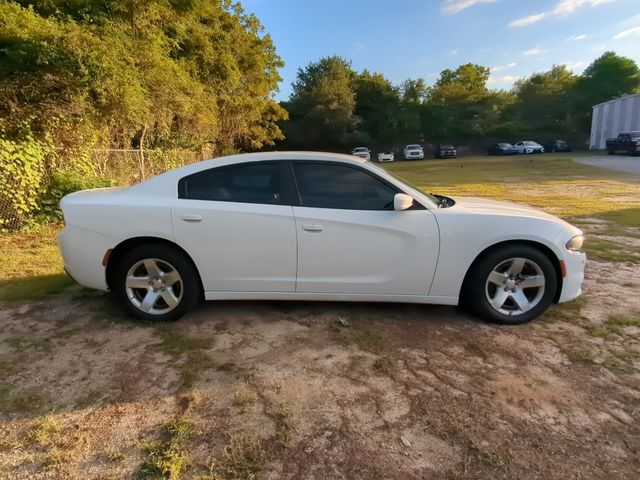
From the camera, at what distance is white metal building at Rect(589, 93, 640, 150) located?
38.2 metres

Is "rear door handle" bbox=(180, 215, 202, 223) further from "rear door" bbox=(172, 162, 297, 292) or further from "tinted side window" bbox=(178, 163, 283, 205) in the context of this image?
"tinted side window" bbox=(178, 163, 283, 205)

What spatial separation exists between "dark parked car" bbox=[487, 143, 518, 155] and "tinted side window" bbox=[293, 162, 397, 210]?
4581cm

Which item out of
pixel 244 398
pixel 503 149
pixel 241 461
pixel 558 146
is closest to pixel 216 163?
pixel 244 398

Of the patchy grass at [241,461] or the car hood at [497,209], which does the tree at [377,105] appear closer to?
the car hood at [497,209]

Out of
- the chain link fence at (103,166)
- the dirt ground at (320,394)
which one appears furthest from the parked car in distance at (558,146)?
the dirt ground at (320,394)

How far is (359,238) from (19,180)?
6.29 m

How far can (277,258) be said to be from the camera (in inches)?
139

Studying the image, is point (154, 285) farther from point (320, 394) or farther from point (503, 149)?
point (503, 149)

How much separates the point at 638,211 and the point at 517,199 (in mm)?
2906

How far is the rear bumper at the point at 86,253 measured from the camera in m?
3.58

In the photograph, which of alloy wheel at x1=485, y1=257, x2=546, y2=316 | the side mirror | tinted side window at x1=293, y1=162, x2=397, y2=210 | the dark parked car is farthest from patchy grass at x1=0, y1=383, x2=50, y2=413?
the dark parked car

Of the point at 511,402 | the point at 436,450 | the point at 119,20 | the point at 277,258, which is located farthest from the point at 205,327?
the point at 119,20

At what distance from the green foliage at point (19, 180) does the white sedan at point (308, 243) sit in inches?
161

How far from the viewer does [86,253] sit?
362 centimetres
